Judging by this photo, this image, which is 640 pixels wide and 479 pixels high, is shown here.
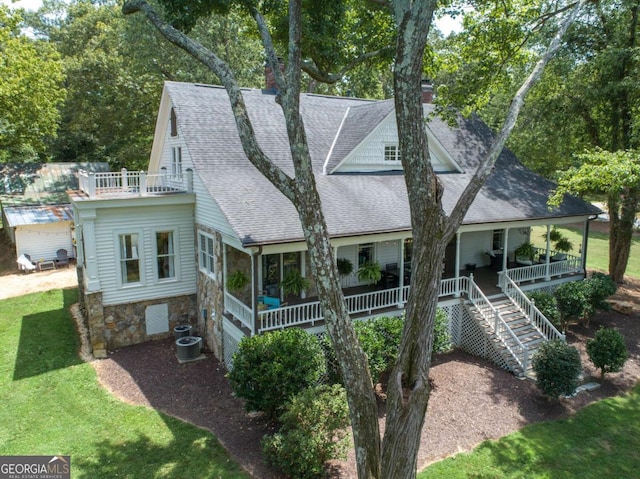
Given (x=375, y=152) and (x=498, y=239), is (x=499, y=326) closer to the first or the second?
(x=498, y=239)

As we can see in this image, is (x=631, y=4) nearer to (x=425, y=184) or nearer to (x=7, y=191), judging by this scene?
(x=425, y=184)

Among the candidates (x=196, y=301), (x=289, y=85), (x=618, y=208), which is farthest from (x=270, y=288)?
(x=618, y=208)

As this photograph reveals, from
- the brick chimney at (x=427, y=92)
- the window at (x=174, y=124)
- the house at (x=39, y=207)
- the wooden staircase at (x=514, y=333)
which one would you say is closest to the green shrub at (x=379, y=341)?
the wooden staircase at (x=514, y=333)

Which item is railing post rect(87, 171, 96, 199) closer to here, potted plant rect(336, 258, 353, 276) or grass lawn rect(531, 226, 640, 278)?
potted plant rect(336, 258, 353, 276)

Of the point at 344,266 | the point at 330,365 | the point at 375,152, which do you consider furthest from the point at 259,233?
the point at 375,152

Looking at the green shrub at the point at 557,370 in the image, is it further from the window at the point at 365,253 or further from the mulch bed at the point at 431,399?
the window at the point at 365,253

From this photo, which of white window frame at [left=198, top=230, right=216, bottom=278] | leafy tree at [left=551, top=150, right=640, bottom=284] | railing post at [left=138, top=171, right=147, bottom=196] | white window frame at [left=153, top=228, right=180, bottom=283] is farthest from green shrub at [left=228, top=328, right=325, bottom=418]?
leafy tree at [left=551, top=150, right=640, bottom=284]

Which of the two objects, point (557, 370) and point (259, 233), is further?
point (259, 233)
